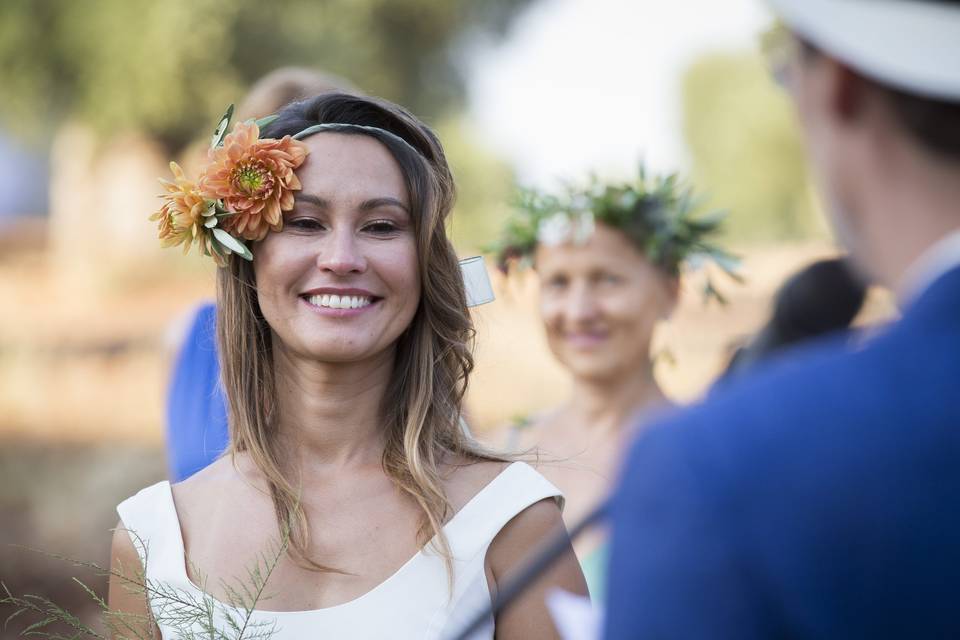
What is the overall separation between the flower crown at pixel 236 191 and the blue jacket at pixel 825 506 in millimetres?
2009

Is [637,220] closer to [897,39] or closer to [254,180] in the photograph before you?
[254,180]

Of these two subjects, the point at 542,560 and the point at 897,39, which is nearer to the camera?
the point at 897,39

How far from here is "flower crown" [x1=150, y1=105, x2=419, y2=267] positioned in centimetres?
289

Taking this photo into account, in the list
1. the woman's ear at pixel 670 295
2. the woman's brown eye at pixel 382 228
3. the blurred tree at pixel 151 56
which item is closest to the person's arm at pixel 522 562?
the woman's brown eye at pixel 382 228

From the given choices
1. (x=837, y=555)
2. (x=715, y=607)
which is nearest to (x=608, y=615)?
(x=715, y=607)

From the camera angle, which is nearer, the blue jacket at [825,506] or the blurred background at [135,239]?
the blue jacket at [825,506]

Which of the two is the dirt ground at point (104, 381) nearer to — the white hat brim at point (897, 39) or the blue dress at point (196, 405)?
the blue dress at point (196, 405)

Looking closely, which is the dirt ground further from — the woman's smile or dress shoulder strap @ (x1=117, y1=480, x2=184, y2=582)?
the woman's smile

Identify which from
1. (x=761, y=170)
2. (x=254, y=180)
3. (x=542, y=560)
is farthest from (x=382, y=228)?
(x=761, y=170)

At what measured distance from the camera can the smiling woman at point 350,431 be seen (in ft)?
8.92

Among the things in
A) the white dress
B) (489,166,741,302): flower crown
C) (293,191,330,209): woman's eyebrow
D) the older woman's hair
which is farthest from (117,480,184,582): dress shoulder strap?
(489,166,741,302): flower crown

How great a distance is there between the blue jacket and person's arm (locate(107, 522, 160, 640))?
6.24 feet

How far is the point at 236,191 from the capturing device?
9.72 feet

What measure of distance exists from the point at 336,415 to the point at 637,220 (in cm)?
244
